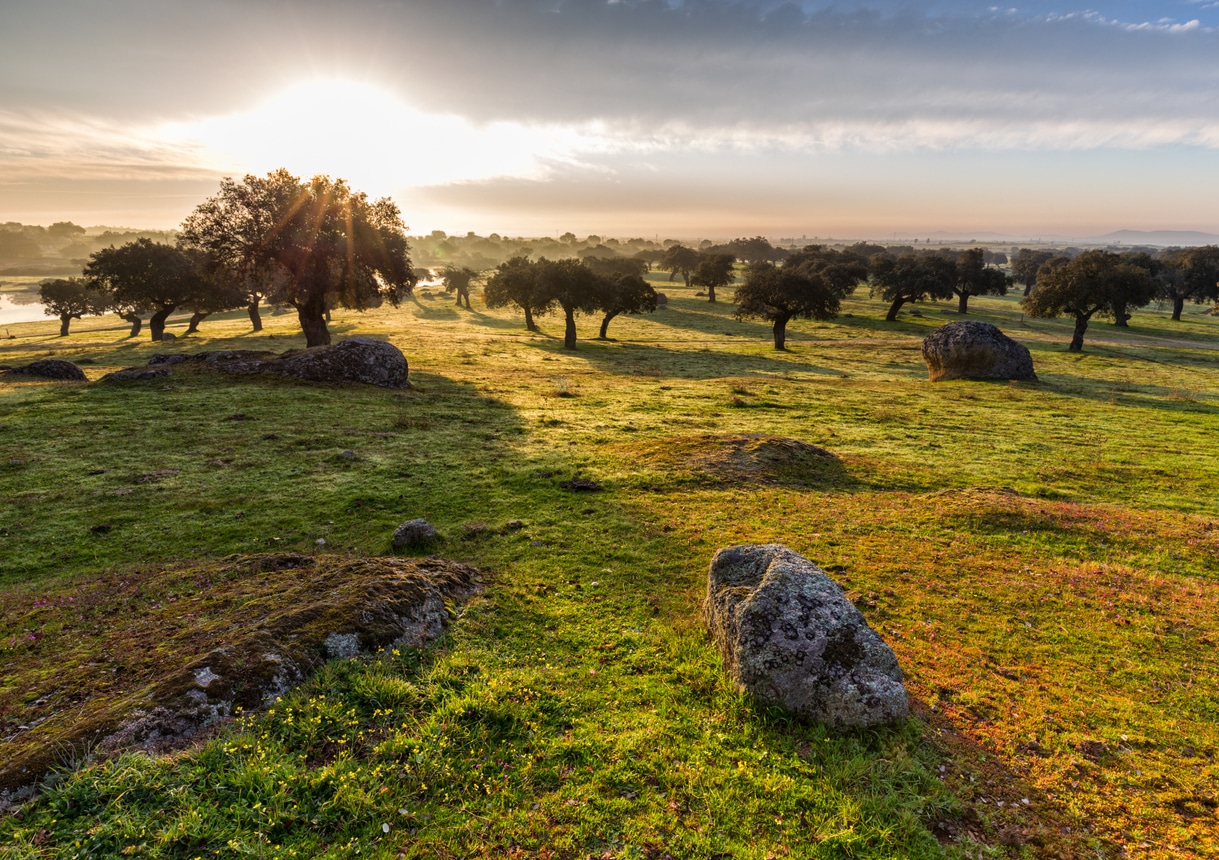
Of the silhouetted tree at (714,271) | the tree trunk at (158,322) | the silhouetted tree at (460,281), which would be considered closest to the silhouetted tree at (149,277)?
the tree trunk at (158,322)

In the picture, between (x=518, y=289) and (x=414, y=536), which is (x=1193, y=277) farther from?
(x=414, y=536)

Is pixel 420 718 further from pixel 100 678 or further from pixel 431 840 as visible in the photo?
pixel 100 678

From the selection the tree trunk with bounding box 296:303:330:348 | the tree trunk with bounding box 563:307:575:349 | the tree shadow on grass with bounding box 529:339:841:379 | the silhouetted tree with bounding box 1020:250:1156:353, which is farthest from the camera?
the tree trunk with bounding box 563:307:575:349

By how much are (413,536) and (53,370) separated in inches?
1246

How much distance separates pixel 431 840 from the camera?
5531 millimetres

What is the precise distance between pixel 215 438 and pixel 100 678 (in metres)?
15.9

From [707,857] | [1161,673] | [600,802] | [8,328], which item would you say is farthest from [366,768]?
[8,328]

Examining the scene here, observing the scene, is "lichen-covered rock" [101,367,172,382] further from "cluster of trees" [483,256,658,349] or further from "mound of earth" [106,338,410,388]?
"cluster of trees" [483,256,658,349]

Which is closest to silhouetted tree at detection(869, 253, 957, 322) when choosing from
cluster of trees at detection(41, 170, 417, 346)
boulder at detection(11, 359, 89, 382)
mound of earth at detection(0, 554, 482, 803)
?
cluster of trees at detection(41, 170, 417, 346)

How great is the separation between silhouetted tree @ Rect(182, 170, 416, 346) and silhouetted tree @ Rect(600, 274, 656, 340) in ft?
76.7

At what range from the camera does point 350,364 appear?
31109 mm

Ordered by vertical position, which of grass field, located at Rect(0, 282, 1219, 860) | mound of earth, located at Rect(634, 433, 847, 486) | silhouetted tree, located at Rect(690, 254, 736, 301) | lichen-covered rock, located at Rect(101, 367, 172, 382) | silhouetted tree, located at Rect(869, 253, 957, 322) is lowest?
grass field, located at Rect(0, 282, 1219, 860)

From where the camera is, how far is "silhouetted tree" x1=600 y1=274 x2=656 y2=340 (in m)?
59.3

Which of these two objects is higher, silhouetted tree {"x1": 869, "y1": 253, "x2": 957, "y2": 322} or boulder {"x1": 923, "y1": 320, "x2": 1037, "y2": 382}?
silhouetted tree {"x1": 869, "y1": 253, "x2": 957, "y2": 322}
